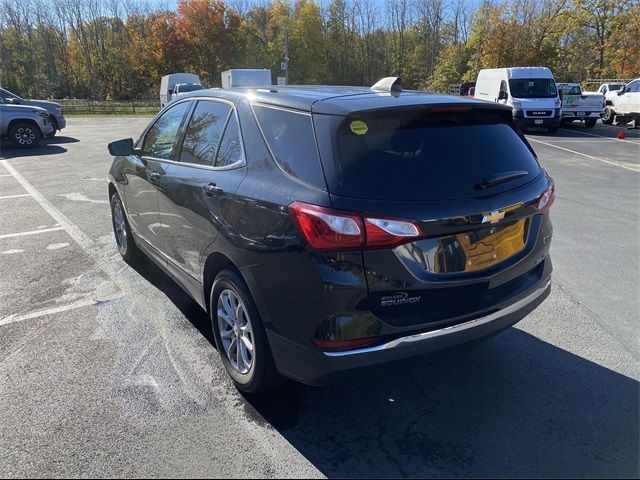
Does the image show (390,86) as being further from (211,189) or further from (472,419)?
(472,419)

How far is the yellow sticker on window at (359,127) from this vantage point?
254 cm

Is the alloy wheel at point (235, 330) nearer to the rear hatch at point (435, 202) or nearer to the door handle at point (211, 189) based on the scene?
the door handle at point (211, 189)

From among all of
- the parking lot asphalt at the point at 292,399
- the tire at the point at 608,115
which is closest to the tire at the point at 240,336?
the parking lot asphalt at the point at 292,399

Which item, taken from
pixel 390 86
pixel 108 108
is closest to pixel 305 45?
pixel 108 108

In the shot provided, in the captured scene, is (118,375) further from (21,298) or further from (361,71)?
(361,71)

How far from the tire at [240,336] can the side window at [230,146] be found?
2.27 ft

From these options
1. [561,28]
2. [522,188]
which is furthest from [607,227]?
[561,28]

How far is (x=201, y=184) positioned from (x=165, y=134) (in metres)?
1.20

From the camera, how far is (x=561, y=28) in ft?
147

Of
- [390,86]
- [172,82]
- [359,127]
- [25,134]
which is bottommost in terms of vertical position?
[25,134]

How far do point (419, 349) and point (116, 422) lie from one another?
5.69 ft

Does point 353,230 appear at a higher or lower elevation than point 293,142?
lower

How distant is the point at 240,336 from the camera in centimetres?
304

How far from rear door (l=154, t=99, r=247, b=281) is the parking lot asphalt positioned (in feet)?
2.48
